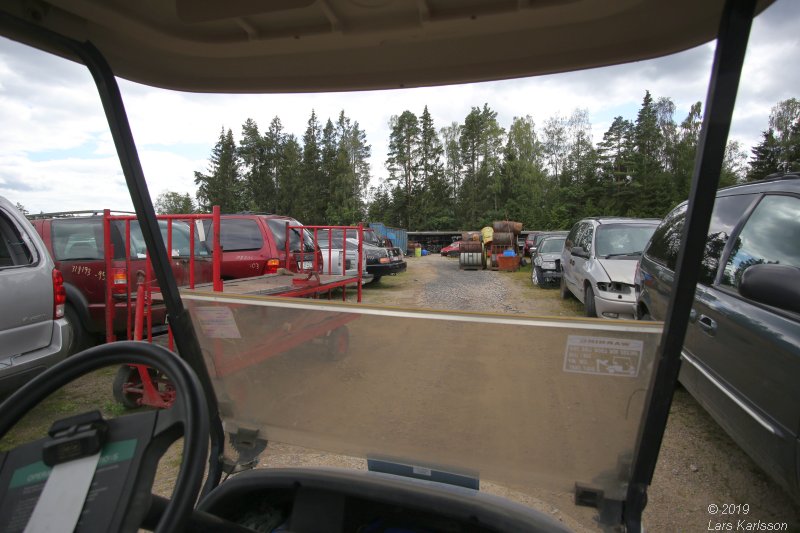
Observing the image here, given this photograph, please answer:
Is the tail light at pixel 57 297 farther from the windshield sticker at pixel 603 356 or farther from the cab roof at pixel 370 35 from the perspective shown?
the windshield sticker at pixel 603 356

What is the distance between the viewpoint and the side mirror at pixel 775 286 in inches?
72.3

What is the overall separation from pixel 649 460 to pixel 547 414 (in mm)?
277

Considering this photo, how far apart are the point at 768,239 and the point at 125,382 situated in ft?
18.0

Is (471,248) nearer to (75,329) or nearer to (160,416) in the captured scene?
(75,329)

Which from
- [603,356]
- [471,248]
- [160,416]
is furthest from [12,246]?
[471,248]

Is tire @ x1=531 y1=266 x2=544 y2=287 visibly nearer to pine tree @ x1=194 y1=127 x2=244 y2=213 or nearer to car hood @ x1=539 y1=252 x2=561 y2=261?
car hood @ x1=539 y1=252 x2=561 y2=261

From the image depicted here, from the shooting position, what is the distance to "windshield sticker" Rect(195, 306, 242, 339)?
1.59m

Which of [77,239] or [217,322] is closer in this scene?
[217,322]

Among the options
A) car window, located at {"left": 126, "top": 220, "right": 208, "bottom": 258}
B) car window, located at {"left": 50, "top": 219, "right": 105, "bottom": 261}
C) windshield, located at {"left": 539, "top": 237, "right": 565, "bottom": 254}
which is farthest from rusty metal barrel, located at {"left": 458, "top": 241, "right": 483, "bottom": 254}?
car window, located at {"left": 50, "top": 219, "right": 105, "bottom": 261}

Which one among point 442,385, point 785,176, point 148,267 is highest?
point 785,176

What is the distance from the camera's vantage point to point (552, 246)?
14109 mm

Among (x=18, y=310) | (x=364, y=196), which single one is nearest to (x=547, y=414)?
(x=18, y=310)

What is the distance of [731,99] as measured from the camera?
3.14 feet

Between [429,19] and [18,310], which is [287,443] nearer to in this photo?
[429,19]
